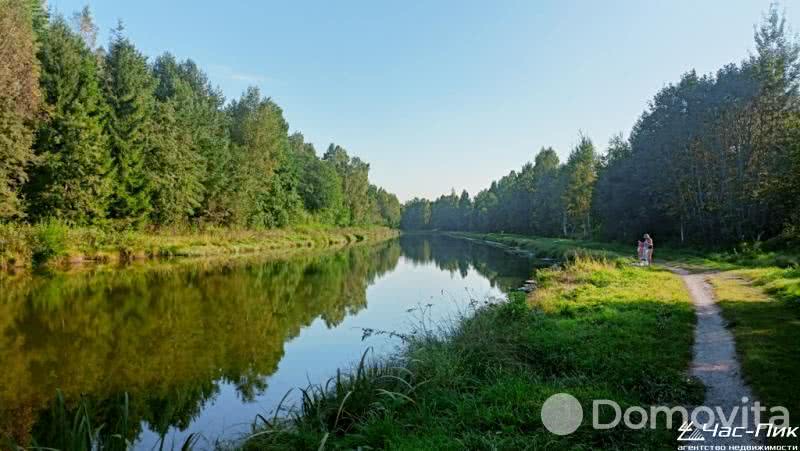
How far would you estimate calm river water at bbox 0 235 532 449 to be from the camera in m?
8.29

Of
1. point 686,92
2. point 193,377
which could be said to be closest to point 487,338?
point 193,377

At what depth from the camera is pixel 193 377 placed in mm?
10000

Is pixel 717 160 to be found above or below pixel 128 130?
below

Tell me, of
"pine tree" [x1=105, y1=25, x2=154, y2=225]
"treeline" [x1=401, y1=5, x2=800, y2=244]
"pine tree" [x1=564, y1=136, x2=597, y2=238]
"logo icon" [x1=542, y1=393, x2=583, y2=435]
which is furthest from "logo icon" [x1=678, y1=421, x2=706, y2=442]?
"pine tree" [x1=564, y1=136, x2=597, y2=238]

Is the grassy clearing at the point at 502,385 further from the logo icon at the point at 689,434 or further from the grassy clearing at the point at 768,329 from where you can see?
the grassy clearing at the point at 768,329

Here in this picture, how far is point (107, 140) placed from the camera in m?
34.0

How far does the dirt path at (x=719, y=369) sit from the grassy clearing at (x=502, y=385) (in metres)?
0.23

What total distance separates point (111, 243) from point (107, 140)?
7497mm

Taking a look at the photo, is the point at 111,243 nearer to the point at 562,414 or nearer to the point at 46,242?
the point at 46,242

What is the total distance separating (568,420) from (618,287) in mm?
11808

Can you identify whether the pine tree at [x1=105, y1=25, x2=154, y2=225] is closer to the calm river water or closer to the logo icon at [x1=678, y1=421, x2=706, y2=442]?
the calm river water

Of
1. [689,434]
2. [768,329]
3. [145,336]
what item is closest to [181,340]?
[145,336]

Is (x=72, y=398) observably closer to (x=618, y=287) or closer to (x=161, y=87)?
(x=618, y=287)

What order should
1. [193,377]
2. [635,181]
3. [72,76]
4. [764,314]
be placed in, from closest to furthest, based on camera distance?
[193,377]
[764,314]
[72,76]
[635,181]
